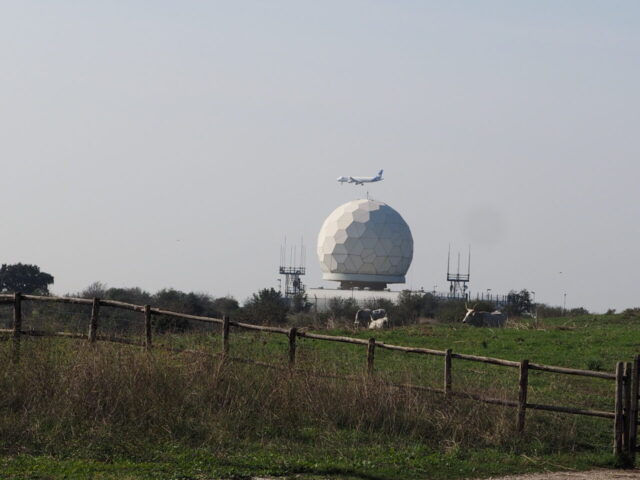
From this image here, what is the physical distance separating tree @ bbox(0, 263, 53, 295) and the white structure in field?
19554mm

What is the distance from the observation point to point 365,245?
67.6 m

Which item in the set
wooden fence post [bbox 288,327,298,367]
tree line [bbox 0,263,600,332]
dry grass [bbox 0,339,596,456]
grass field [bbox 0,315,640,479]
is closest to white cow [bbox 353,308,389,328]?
tree line [bbox 0,263,600,332]

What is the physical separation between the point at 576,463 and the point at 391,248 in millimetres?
55232

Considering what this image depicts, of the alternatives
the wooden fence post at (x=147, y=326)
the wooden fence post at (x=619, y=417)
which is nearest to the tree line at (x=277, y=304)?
the wooden fence post at (x=147, y=326)

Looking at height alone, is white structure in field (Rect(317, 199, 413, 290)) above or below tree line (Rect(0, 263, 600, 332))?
above

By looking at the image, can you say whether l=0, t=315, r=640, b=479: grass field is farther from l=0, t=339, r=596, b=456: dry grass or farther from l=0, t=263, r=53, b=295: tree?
l=0, t=263, r=53, b=295: tree

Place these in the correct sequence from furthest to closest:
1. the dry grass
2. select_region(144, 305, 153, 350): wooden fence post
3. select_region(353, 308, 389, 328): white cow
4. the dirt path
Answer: select_region(353, 308, 389, 328): white cow
select_region(144, 305, 153, 350): wooden fence post
the dry grass
the dirt path

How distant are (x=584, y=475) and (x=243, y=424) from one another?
4.32 metres

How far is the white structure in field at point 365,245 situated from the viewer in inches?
2653

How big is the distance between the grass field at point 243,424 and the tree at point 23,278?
135ft

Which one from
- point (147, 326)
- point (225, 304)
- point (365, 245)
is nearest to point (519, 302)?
point (365, 245)

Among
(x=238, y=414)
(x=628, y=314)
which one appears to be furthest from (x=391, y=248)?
(x=238, y=414)

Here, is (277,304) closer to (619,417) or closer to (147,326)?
(147,326)

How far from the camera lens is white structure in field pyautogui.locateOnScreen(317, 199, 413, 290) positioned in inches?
2653
